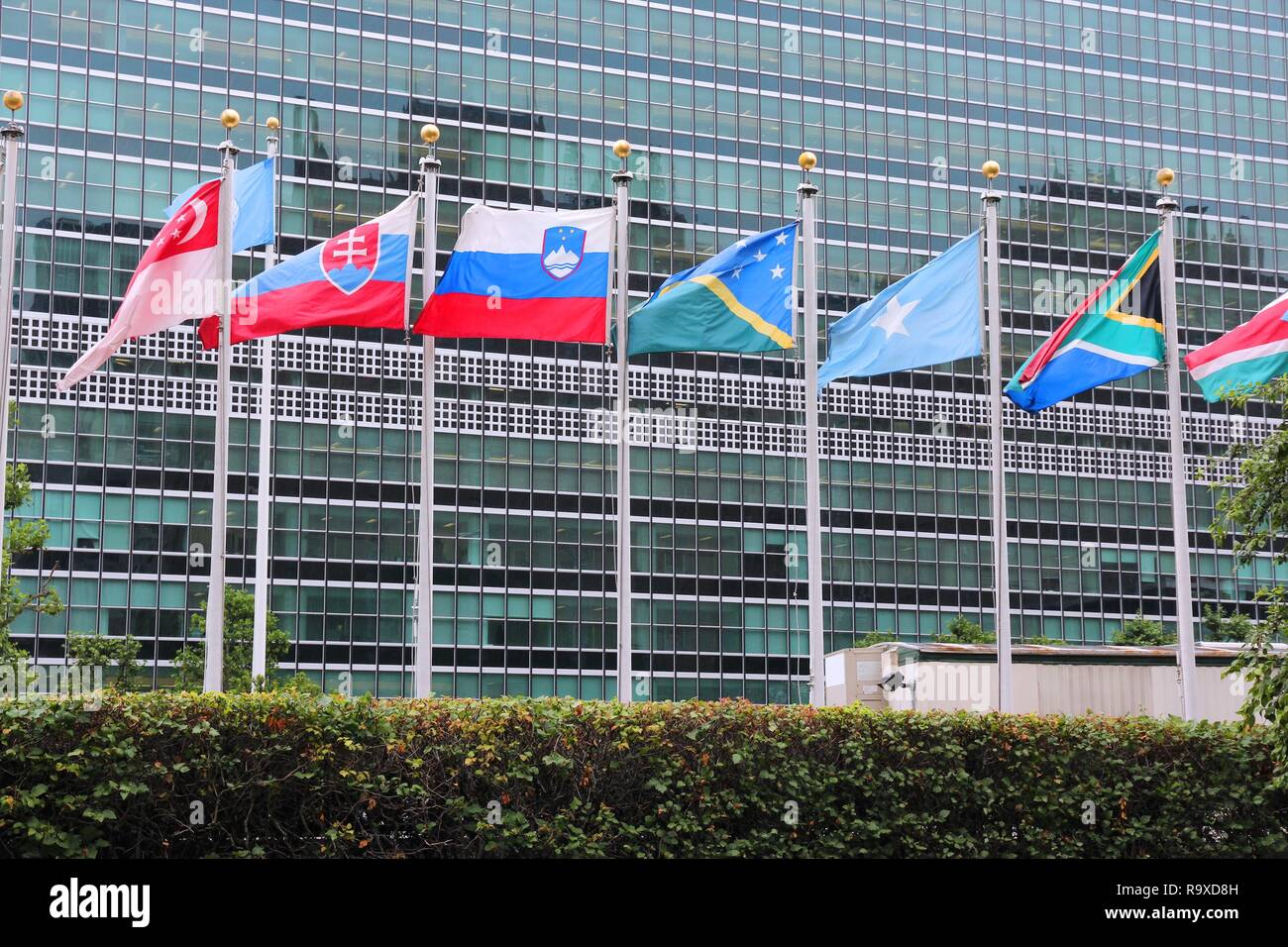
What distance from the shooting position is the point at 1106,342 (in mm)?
29766

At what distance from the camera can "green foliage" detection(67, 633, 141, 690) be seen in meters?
76.7

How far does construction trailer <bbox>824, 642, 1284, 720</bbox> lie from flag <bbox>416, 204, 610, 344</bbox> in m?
16.3

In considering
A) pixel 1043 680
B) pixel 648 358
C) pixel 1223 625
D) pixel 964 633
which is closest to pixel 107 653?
pixel 648 358

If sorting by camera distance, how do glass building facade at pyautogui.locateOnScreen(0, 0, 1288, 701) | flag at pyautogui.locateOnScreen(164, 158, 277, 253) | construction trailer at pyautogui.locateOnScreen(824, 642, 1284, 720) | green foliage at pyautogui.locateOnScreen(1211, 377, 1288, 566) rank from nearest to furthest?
green foliage at pyautogui.locateOnScreen(1211, 377, 1288, 566), flag at pyautogui.locateOnScreen(164, 158, 277, 253), construction trailer at pyautogui.locateOnScreen(824, 642, 1284, 720), glass building facade at pyautogui.locateOnScreen(0, 0, 1288, 701)

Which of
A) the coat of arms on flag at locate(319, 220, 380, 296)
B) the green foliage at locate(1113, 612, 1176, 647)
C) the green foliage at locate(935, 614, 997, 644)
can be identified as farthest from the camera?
the green foliage at locate(1113, 612, 1176, 647)

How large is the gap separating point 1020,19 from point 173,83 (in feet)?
177

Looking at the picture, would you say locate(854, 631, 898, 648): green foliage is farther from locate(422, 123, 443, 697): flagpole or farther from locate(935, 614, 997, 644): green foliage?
locate(422, 123, 443, 697): flagpole

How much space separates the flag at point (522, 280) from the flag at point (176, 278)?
362 centimetres

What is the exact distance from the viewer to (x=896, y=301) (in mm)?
28344

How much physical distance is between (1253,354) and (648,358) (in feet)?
208

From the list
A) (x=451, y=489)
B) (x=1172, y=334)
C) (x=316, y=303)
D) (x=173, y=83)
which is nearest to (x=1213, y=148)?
(x=451, y=489)

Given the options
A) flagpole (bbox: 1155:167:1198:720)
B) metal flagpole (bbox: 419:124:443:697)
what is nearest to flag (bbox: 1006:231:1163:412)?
flagpole (bbox: 1155:167:1198:720)

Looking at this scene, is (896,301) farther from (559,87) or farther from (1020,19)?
(1020,19)

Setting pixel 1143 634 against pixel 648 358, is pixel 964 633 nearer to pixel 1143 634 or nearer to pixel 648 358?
pixel 1143 634
